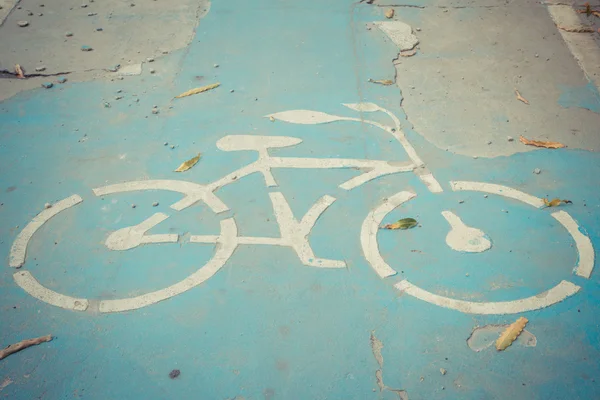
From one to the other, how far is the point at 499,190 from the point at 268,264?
7.22 feet

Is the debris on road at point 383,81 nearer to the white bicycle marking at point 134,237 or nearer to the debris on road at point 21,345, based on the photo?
the white bicycle marking at point 134,237

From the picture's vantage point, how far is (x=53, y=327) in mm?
3191

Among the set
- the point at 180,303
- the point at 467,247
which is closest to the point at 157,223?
the point at 180,303

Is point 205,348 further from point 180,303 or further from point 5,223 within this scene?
point 5,223

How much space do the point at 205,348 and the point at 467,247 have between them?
216 centimetres

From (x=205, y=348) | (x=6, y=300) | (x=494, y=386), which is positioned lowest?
(x=494, y=386)

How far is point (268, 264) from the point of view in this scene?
3592 mm

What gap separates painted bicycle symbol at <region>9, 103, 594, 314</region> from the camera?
334cm

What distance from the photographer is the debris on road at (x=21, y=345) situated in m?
3.05

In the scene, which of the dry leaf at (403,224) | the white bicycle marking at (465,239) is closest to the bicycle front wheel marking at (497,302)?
the dry leaf at (403,224)

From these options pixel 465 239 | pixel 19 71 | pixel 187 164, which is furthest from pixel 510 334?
pixel 19 71

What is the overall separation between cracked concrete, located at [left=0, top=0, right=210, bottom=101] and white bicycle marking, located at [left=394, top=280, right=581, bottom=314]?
436cm

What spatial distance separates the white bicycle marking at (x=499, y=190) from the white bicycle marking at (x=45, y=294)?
3.24 meters

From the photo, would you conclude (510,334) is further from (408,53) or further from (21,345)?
(408,53)
